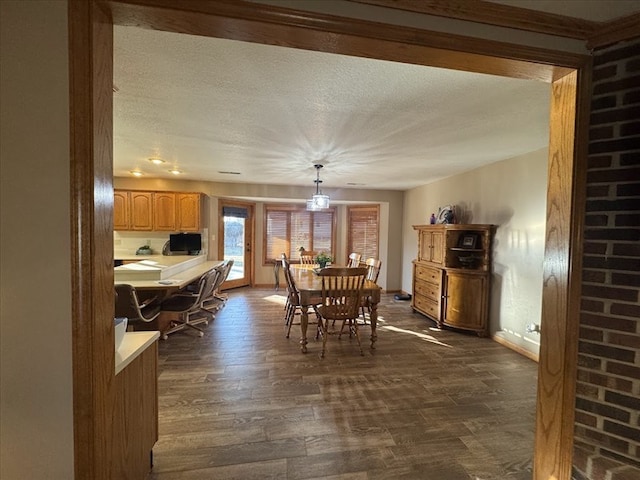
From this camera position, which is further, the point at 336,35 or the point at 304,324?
the point at 304,324

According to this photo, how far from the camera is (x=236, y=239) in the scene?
670cm

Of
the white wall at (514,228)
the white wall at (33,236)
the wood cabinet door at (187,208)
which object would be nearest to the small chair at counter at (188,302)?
the wood cabinet door at (187,208)

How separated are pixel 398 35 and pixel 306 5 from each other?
351 mm

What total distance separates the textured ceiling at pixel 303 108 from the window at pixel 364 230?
283cm

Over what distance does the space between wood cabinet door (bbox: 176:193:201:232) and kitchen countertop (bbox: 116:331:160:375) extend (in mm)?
4120

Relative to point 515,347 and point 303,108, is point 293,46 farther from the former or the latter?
point 515,347

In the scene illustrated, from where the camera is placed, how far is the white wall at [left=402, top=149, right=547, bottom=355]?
325cm

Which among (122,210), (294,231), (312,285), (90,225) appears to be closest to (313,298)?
(312,285)

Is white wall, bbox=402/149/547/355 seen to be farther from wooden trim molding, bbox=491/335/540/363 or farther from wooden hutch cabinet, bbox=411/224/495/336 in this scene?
wooden hutch cabinet, bbox=411/224/495/336

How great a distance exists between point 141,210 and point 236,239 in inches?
79.5

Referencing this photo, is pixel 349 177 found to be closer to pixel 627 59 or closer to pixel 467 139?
pixel 467 139

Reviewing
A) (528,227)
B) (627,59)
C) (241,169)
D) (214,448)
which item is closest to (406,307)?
(528,227)

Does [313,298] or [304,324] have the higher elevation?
[313,298]

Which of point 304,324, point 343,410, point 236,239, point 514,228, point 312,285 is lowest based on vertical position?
point 343,410
